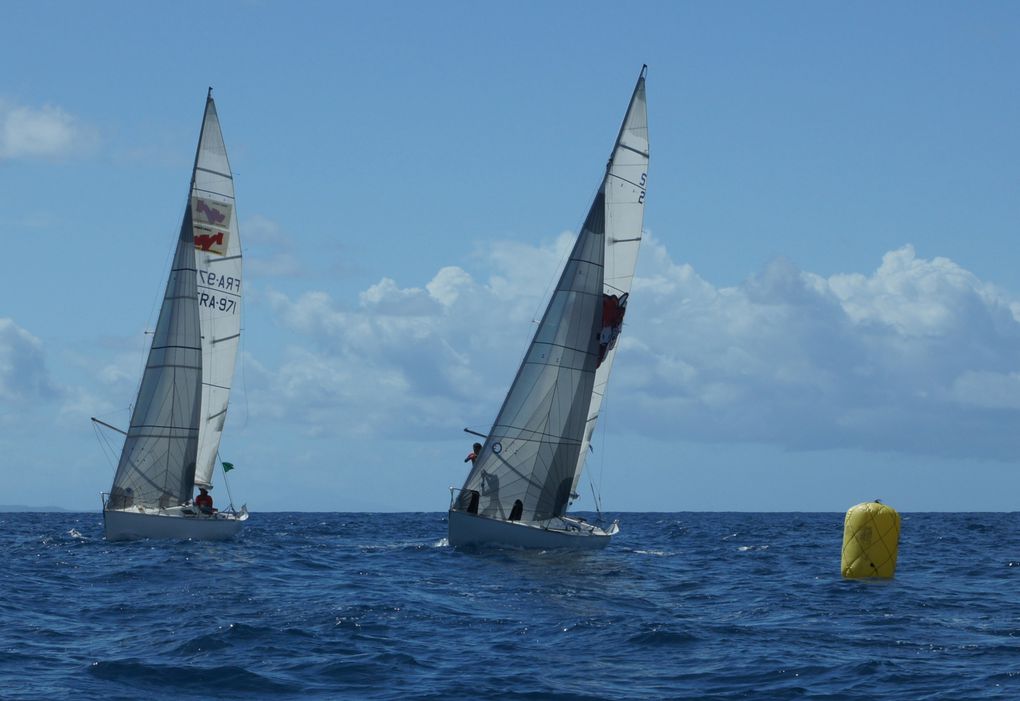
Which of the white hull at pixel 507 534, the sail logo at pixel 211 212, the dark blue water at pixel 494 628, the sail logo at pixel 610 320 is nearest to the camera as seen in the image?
the dark blue water at pixel 494 628

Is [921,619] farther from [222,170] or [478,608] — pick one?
[222,170]

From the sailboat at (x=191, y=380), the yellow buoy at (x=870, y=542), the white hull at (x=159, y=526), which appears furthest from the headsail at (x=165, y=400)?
the yellow buoy at (x=870, y=542)

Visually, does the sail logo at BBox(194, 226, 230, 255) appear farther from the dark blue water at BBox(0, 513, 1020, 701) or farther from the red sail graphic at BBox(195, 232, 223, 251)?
the dark blue water at BBox(0, 513, 1020, 701)

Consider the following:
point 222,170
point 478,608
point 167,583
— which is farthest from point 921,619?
point 222,170

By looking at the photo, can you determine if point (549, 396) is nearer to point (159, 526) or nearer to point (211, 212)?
point (159, 526)

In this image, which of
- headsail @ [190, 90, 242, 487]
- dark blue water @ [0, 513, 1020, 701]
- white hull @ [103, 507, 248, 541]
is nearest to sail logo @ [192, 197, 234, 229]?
headsail @ [190, 90, 242, 487]

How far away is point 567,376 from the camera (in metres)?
41.6

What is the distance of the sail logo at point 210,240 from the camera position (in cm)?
4947

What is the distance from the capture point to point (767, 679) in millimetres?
19547

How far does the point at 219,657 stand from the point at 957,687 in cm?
1099

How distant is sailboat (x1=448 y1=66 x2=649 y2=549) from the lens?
136 feet

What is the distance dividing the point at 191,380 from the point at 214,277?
4.54 meters

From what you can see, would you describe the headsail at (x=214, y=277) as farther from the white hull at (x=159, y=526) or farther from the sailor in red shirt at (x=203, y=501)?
the white hull at (x=159, y=526)

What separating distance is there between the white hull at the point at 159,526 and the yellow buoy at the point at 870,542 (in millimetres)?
22602
